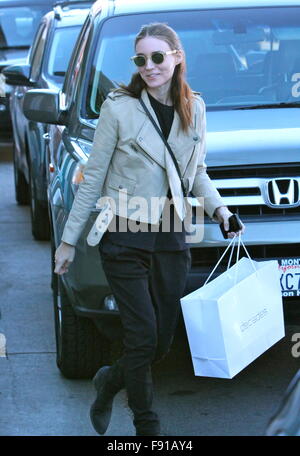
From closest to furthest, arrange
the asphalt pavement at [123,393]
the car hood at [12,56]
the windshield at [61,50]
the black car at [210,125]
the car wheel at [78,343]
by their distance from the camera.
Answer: the asphalt pavement at [123,393]
the black car at [210,125]
the car wheel at [78,343]
the windshield at [61,50]
the car hood at [12,56]

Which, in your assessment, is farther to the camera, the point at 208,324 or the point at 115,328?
the point at 115,328

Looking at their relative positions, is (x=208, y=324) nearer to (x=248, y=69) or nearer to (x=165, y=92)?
(x=165, y=92)

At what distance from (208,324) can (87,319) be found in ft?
3.79

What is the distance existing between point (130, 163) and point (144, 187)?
11 cm

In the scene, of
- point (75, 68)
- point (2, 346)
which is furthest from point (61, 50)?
point (2, 346)

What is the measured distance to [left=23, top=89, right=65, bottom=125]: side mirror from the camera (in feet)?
22.3

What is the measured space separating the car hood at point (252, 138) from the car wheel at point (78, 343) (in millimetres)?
1019

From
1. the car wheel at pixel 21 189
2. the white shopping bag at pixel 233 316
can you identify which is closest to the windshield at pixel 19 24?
the car wheel at pixel 21 189

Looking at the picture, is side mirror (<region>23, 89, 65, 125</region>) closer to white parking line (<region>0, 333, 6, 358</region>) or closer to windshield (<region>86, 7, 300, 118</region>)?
windshield (<region>86, 7, 300, 118</region>)

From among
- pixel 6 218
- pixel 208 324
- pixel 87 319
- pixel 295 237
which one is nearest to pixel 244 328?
pixel 208 324

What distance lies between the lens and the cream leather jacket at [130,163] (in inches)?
187

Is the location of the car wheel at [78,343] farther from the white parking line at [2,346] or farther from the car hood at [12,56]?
the car hood at [12,56]

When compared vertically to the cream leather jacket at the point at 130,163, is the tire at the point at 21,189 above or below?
below

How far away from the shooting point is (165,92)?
480cm
